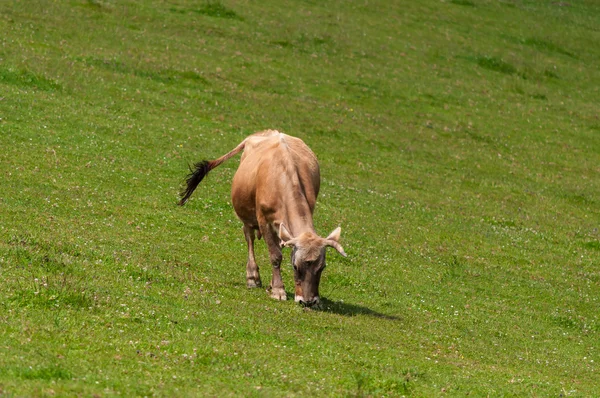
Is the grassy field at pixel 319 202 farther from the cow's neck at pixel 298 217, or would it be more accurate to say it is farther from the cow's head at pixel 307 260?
the cow's neck at pixel 298 217

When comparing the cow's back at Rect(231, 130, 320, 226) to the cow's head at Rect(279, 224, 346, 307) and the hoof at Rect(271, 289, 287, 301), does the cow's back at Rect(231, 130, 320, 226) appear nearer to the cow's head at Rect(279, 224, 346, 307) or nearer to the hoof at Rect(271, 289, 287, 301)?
the cow's head at Rect(279, 224, 346, 307)

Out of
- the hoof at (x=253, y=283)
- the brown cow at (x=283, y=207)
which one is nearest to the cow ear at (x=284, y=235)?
the brown cow at (x=283, y=207)

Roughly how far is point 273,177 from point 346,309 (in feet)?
10.8

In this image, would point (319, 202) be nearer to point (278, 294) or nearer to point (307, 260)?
point (278, 294)

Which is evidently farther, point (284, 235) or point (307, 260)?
point (284, 235)

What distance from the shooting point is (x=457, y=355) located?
16.7 meters

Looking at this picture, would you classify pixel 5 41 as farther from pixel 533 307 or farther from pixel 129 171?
pixel 533 307

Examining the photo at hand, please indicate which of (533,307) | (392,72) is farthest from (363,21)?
(533,307)

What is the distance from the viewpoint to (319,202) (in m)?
30.6

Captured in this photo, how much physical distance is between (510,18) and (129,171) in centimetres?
4831

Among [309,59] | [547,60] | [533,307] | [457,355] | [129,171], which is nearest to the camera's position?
[457,355]

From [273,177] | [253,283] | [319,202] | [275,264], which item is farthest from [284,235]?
[319,202]

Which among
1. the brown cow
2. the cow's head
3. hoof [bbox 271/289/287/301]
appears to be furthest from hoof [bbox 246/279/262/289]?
the cow's head

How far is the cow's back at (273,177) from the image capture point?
18797 millimetres
